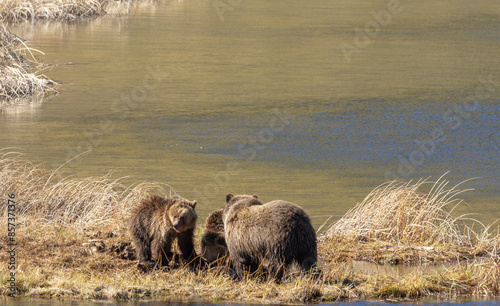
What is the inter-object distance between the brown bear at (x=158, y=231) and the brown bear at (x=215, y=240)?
23 cm

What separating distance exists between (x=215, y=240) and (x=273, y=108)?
43.1 ft

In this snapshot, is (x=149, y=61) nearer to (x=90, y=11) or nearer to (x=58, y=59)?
(x=58, y=59)

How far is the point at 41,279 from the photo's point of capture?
760cm

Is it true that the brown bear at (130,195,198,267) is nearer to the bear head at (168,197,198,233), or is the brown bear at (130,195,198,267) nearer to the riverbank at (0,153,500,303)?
the bear head at (168,197,198,233)

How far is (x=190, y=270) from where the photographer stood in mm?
8031

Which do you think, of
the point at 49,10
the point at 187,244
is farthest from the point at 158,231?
the point at 49,10

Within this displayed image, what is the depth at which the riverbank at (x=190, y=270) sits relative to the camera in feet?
24.5

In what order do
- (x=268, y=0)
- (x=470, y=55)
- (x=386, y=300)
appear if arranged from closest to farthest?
(x=386, y=300) → (x=470, y=55) → (x=268, y=0)

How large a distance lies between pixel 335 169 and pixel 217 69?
1144 centimetres

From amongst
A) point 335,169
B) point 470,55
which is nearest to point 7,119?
point 335,169

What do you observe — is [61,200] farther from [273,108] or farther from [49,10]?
[49,10]

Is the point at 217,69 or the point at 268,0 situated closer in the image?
the point at 217,69

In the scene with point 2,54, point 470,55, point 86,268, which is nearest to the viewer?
point 86,268

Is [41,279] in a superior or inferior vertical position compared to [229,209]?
inferior
